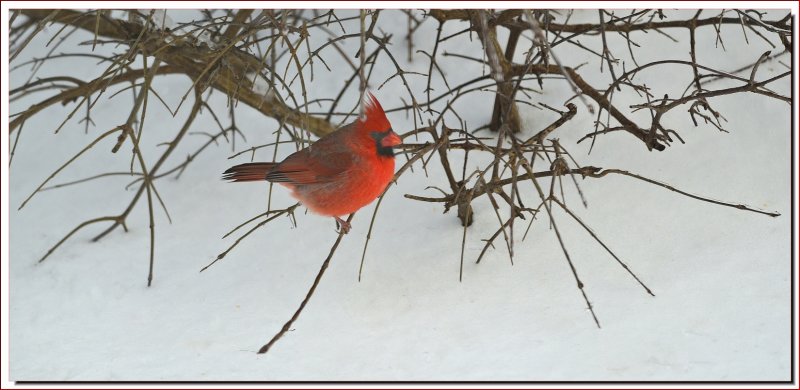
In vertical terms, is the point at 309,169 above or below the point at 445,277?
above

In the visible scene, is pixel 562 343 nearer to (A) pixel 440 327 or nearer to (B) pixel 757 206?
(A) pixel 440 327

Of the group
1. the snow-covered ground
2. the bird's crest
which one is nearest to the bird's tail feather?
the bird's crest

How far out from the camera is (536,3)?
6.98ft

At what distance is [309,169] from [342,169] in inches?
5.3

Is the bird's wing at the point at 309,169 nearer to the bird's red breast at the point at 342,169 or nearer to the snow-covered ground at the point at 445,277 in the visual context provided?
the bird's red breast at the point at 342,169

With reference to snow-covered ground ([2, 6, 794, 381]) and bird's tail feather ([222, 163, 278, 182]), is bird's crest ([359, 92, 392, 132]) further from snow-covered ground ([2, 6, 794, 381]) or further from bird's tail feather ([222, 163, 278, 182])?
snow-covered ground ([2, 6, 794, 381])

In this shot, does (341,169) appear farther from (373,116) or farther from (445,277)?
(445,277)

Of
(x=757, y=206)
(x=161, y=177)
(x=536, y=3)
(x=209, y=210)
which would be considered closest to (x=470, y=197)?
(x=536, y=3)

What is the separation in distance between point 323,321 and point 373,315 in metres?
0.15

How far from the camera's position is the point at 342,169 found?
7.70 ft

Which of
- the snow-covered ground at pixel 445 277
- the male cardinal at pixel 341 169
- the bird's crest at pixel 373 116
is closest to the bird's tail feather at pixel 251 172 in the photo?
the male cardinal at pixel 341 169

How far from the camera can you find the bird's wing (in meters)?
2.37

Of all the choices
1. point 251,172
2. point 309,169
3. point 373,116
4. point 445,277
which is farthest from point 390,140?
point 445,277

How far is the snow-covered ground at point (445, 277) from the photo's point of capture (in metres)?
2.42
